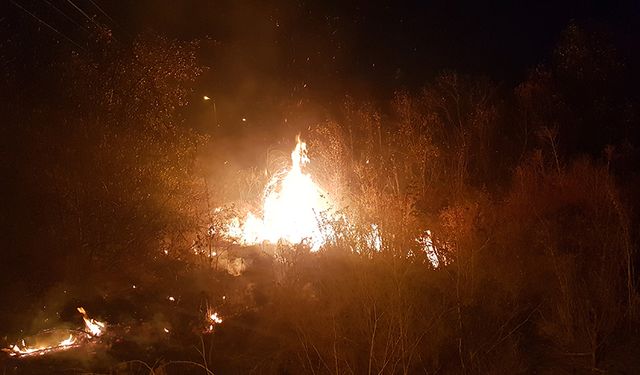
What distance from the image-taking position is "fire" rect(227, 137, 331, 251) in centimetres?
1148

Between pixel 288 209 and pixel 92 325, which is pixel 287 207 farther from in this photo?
pixel 92 325

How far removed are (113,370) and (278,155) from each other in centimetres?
1093

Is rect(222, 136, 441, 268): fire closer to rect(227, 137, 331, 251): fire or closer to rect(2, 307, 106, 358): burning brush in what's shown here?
rect(227, 137, 331, 251): fire

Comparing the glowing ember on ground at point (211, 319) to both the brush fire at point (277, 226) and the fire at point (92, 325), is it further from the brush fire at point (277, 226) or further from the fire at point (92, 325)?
the fire at point (92, 325)

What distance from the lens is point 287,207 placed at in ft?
39.3

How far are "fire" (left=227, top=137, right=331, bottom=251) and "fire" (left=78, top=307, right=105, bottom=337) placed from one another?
3.95 meters

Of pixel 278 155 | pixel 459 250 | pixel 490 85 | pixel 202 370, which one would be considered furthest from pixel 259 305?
pixel 490 85

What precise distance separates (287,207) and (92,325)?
511cm

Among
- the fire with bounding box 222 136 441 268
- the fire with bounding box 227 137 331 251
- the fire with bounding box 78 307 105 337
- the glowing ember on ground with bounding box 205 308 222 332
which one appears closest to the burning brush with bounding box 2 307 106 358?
the fire with bounding box 78 307 105 337

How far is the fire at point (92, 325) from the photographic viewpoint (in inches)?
307

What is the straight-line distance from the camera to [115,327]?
313 inches

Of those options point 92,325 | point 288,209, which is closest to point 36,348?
point 92,325

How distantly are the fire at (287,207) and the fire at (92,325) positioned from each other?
3952 millimetres

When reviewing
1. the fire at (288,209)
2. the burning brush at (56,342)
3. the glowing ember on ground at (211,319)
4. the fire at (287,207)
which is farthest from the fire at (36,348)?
A: the fire at (287,207)
